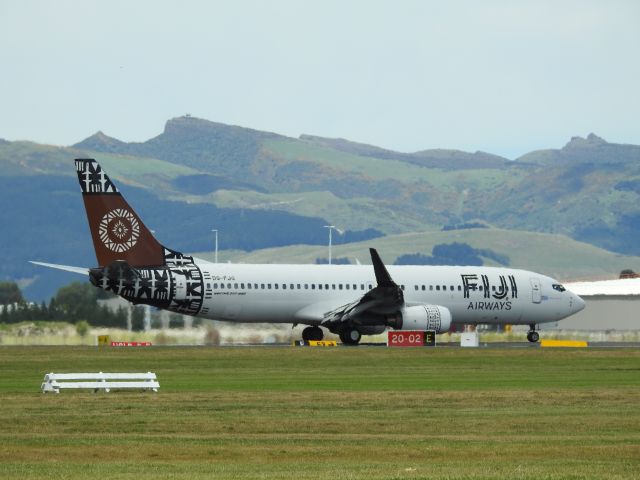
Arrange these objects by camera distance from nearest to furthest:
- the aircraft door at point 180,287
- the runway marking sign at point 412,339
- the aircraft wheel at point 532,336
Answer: the aircraft door at point 180,287 < the runway marking sign at point 412,339 < the aircraft wheel at point 532,336

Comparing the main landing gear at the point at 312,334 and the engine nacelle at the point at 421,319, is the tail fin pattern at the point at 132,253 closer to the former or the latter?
the main landing gear at the point at 312,334

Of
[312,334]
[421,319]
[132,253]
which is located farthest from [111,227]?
[421,319]

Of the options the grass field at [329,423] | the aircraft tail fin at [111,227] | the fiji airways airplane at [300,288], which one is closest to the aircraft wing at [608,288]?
the fiji airways airplane at [300,288]

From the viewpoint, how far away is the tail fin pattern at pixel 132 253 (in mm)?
63688

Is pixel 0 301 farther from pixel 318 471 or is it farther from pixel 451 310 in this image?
pixel 318 471

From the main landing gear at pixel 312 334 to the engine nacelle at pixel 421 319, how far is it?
425 centimetres

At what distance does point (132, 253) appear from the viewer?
64.1 metres

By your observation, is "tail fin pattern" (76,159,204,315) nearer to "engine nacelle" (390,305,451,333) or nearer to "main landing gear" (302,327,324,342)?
"main landing gear" (302,327,324,342)

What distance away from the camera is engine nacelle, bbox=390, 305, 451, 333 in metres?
66.8

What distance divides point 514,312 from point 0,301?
94.7 feet

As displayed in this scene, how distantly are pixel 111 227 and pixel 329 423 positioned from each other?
33.7 meters

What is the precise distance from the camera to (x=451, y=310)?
71.0 m

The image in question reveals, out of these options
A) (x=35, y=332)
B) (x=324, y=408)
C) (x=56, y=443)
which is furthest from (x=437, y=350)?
(x=56, y=443)

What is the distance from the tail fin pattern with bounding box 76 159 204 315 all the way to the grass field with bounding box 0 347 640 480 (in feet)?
37.7
